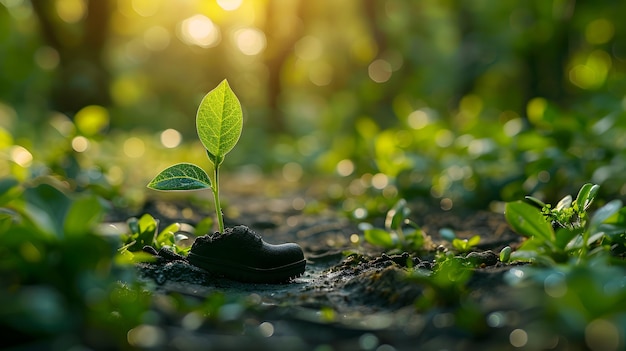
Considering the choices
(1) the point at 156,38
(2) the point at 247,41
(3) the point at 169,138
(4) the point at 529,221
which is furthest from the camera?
(1) the point at 156,38

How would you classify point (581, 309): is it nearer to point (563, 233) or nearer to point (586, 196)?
point (563, 233)

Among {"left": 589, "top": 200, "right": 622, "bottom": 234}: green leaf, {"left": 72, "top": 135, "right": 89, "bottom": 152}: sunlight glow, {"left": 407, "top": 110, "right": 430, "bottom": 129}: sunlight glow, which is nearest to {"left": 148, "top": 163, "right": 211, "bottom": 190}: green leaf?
{"left": 589, "top": 200, "right": 622, "bottom": 234}: green leaf

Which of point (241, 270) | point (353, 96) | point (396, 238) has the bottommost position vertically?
point (241, 270)

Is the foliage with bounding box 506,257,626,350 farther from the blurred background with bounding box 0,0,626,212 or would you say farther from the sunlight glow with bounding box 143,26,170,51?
the sunlight glow with bounding box 143,26,170,51

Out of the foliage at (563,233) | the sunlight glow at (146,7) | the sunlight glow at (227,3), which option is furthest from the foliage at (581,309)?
the sunlight glow at (146,7)

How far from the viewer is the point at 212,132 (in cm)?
181

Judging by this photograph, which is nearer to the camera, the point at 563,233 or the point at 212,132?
the point at 563,233

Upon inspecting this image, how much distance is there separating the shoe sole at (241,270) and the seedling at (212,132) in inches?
8.1

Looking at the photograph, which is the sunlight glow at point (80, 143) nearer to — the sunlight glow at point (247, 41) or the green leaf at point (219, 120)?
the green leaf at point (219, 120)

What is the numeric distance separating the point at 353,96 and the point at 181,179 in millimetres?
8087

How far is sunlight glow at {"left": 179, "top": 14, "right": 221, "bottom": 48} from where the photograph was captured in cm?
1438

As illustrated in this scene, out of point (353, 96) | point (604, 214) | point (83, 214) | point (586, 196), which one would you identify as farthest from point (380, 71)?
point (83, 214)

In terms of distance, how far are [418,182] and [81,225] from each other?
2.71 metres

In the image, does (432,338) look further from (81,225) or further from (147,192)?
(147,192)
